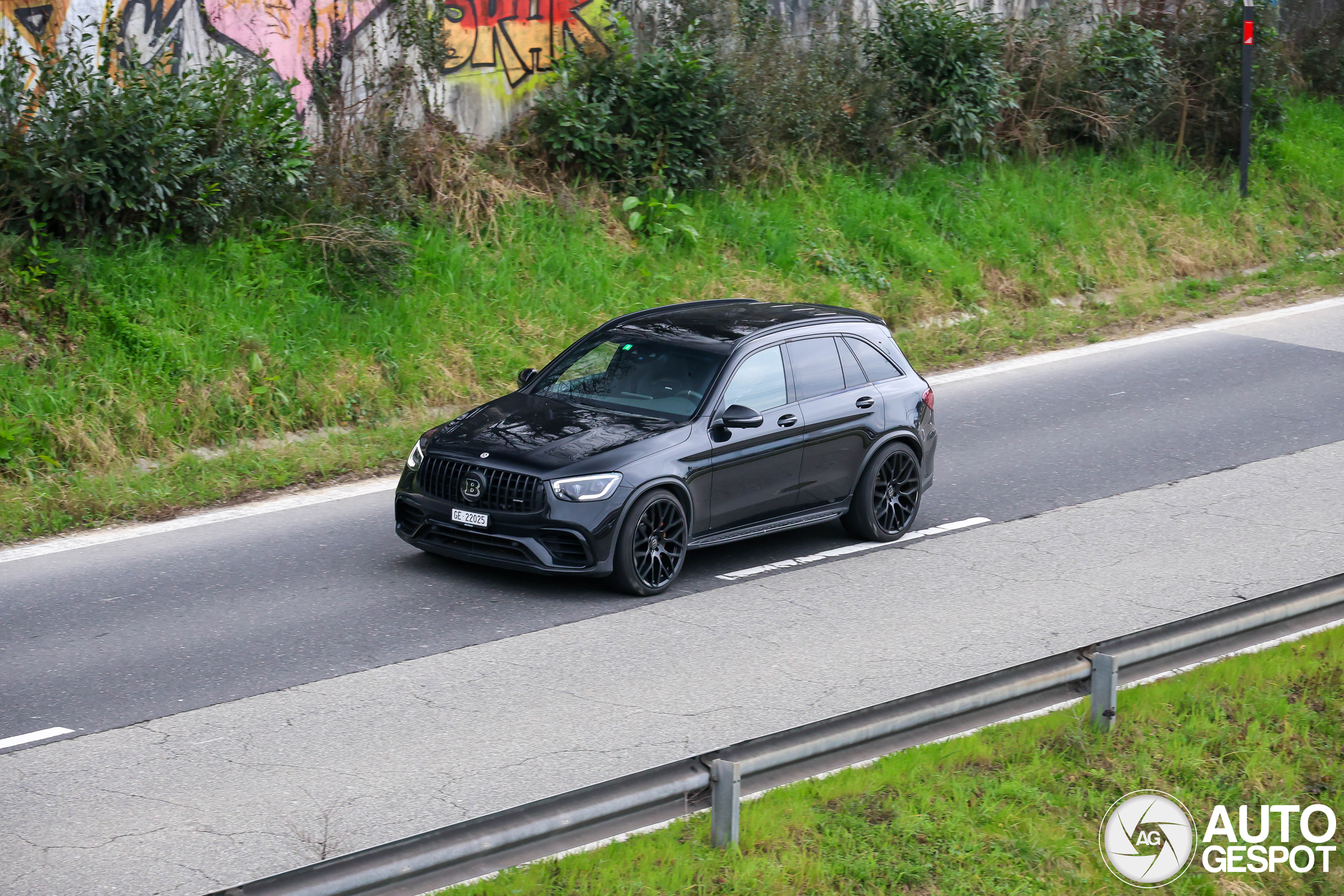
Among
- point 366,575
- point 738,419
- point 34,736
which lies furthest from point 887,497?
point 34,736

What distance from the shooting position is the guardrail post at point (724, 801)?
5258mm

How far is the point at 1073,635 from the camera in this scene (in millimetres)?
8633

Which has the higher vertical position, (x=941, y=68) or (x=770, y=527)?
(x=941, y=68)

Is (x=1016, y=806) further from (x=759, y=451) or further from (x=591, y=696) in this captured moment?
(x=759, y=451)

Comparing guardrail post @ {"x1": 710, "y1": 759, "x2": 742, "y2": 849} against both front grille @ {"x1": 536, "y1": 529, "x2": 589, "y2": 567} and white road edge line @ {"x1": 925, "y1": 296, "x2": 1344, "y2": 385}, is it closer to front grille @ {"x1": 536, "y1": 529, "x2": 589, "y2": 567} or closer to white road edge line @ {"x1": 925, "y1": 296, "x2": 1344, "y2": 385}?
front grille @ {"x1": 536, "y1": 529, "x2": 589, "y2": 567}

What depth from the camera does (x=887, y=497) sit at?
1072 centimetres

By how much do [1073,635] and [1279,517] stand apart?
3358 mm

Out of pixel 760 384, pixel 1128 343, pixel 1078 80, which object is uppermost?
pixel 1078 80

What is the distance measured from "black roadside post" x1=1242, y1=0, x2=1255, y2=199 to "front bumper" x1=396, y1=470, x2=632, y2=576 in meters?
16.1

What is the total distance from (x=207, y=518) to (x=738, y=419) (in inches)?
164

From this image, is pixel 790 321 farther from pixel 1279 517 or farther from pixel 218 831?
pixel 218 831

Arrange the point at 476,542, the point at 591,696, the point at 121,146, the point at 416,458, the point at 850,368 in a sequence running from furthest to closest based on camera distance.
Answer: the point at 121,146 < the point at 850,368 < the point at 416,458 < the point at 476,542 < the point at 591,696

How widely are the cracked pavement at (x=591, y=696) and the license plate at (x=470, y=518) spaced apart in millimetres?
896

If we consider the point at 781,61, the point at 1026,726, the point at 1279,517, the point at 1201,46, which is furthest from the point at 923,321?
the point at 1026,726
